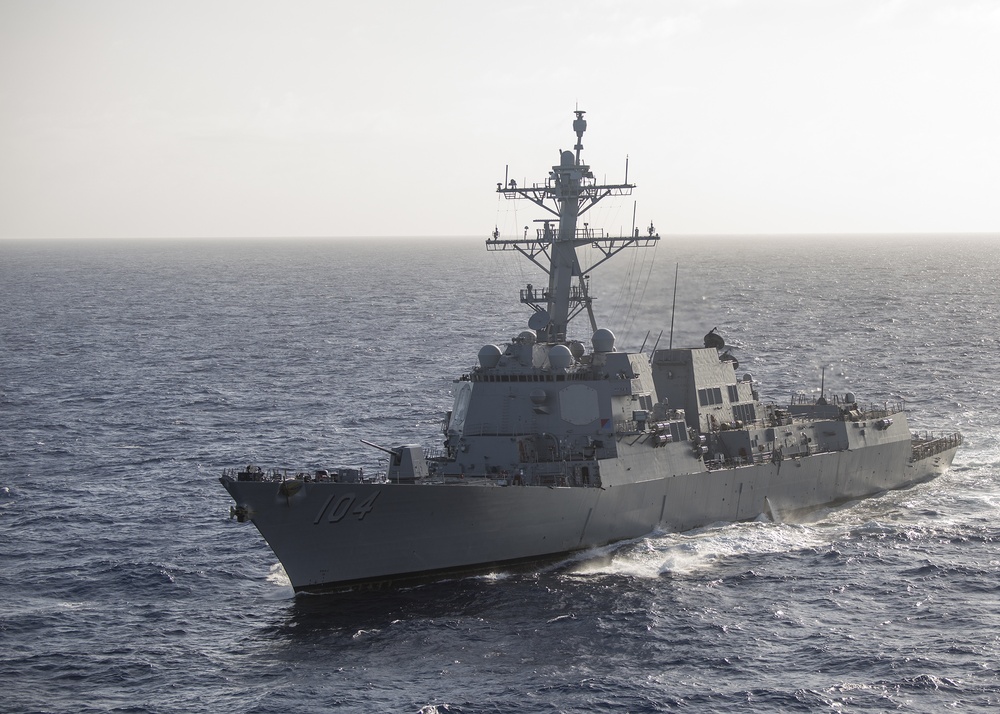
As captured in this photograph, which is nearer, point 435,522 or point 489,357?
point 435,522

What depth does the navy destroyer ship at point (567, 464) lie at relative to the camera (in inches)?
1128

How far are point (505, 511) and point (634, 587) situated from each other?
386cm

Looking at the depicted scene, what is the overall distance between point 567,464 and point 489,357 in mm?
4173

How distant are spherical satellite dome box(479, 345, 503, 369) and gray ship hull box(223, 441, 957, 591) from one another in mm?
5099

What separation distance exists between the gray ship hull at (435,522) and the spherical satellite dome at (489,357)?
510 cm

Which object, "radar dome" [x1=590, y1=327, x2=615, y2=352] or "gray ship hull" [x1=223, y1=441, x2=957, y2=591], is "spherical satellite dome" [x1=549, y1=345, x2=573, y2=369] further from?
"gray ship hull" [x1=223, y1=441, x2=957, y2=591]

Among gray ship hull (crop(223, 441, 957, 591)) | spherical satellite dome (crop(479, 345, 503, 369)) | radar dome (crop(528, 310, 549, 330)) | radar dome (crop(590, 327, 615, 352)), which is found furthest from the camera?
radar dome (crop(528, 310, 549, 330))

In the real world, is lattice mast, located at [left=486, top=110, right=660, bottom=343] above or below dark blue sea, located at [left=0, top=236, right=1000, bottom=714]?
above

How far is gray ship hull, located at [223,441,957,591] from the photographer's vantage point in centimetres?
2827

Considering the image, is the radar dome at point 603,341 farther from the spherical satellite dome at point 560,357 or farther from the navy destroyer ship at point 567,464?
the spherical satellite dome at point 560,357

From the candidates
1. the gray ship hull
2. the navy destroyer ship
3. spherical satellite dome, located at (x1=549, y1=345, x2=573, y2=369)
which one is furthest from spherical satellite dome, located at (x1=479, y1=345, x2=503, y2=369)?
the gray ship hull

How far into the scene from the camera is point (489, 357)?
1336 inches

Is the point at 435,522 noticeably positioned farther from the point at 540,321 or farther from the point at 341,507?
the point at 540,321

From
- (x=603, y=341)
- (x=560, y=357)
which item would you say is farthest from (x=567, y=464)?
(x=603, y=341)
